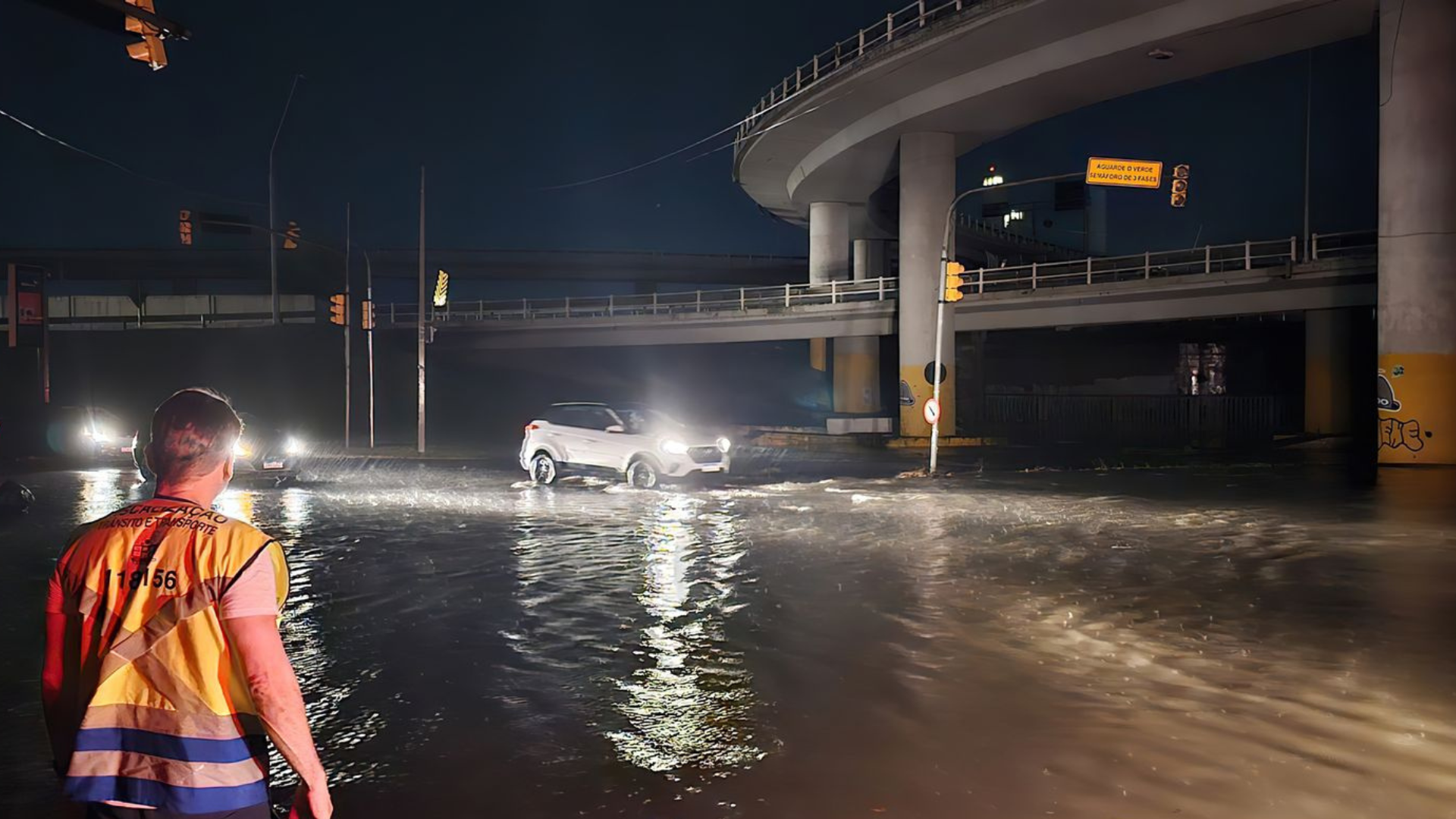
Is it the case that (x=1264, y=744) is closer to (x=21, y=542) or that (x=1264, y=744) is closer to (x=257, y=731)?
(x=257, y=731)

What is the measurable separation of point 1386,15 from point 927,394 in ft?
59.6

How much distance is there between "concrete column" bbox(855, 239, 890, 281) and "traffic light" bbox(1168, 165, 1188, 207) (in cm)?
3360

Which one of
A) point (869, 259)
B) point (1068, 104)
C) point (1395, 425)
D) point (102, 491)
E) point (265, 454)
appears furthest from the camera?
point (869, 259)

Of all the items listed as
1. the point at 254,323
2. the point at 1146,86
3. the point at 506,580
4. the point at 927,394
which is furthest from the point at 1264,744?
the point at 254,323

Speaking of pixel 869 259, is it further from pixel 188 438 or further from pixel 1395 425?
pixel 188 438

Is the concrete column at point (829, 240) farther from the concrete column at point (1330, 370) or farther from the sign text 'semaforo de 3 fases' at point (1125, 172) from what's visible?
the sign text 'semaforo de 3 fases' at point (1125, 172)

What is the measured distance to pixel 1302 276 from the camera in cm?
3253

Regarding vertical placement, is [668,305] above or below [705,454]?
above

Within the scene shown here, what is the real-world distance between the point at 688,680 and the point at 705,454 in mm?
14480

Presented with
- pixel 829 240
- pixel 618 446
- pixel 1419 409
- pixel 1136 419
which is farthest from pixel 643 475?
pixel 1136 419

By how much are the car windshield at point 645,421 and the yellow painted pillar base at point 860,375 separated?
30.4 meters

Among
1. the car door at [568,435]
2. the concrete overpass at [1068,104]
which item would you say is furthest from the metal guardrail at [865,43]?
the car door at [568,435]

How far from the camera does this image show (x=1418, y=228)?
1009 inches

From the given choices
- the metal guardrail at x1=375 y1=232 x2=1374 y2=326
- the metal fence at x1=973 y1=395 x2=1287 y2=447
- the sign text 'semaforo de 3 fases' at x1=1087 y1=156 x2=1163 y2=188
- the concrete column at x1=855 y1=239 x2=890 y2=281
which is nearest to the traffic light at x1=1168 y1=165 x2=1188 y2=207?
the sign text 'semaforo de 3 fases' at x1=1087 y1=156 x2=1163 y2=188
